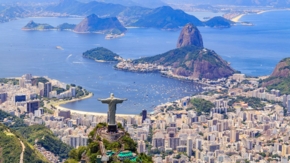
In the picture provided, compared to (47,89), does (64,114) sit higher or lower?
lower

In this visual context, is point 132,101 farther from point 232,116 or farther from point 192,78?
point 192,78

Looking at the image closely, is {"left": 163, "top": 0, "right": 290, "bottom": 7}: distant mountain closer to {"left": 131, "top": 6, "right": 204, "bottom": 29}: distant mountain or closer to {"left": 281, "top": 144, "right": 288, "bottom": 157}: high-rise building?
{"left": 131, "top": 6, "right": 204, "bottom": 29}: distant mountain

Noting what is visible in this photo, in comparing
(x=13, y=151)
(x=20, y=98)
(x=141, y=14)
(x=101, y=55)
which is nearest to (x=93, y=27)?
(x=141, y=14)

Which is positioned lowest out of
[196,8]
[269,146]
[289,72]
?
[269,146]

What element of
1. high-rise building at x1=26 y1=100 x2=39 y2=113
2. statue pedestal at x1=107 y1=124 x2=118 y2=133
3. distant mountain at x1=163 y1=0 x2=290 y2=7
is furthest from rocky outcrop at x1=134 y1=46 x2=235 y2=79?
distant mountain at x1=163 y1=0 x2=290 y2=7

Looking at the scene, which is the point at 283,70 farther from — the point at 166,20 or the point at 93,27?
the point at 166,20

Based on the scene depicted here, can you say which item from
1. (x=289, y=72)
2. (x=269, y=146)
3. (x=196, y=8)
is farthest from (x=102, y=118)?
(x=196, y=8)

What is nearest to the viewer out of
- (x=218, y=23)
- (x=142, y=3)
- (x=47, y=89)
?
(x=47, y=89)
